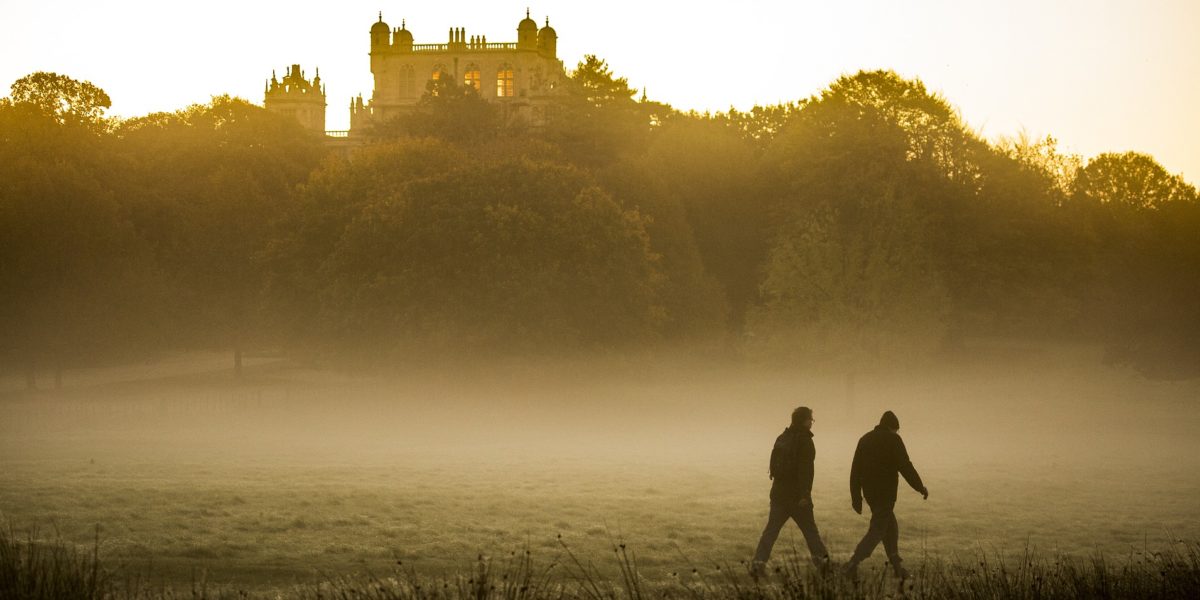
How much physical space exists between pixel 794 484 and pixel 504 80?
532ft

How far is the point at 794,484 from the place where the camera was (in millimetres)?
17234

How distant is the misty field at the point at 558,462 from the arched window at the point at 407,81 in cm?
10484

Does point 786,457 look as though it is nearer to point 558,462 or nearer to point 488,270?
point 558,462

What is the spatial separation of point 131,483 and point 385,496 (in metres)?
4.89

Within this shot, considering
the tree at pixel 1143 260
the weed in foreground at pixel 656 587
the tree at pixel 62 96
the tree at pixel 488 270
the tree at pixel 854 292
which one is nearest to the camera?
the weed in foreground at pixel 656 587

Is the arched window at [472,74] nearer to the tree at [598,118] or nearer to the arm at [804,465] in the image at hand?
the tree at [598,118]

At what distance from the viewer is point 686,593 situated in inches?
593

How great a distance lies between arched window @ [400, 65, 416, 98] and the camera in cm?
17950

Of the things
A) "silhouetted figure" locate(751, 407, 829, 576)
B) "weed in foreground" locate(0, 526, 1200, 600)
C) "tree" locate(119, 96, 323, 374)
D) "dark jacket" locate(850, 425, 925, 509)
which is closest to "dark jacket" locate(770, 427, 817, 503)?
"silhouetted figure" locate(751, 407, 829, 576)

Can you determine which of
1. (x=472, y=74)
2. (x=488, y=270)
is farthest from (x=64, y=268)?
(x=472, y=74)

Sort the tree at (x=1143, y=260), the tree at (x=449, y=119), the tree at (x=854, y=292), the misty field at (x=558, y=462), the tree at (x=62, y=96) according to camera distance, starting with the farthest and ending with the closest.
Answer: the tree at (x=449, y=119), the tree at (x=62, y=96), the tree at (x=1143, y=260), the tree at (x=854, y=292), the misty field at (x=558, y=462)

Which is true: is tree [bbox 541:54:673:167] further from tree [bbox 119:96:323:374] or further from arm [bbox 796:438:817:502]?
arm [bbox 796:438:817:502]

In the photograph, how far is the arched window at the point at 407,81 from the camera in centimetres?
17950

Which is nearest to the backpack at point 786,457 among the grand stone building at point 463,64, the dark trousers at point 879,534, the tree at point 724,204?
the dark trousers at point 879,534
